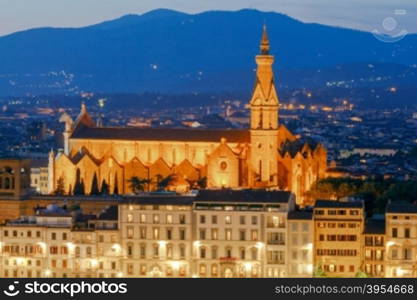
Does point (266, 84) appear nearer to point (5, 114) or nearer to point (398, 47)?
point (398, 47)

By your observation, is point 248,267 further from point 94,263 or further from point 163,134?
point 163,134

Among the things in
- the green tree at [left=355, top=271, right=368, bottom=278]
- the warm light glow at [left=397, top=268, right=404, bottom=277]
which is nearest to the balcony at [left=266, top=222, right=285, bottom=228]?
the green tree at [left=355, top=271, right=368, bottom=278]

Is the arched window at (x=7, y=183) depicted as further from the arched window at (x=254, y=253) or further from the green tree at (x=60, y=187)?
the arched window at (x=254, y=253)

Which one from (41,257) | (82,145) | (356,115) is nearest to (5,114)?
(356,115)

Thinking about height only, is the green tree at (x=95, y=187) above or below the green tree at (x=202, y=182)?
below

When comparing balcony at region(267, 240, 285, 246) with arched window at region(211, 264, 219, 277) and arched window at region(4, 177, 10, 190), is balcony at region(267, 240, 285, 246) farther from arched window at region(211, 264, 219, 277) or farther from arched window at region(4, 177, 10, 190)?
arched window at region(4, 177, 10, 190)

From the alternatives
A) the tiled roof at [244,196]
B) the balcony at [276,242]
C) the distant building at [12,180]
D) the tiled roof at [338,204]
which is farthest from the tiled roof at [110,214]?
the distant building at [12,180]

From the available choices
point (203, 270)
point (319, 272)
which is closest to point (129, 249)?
point (203, 270)
